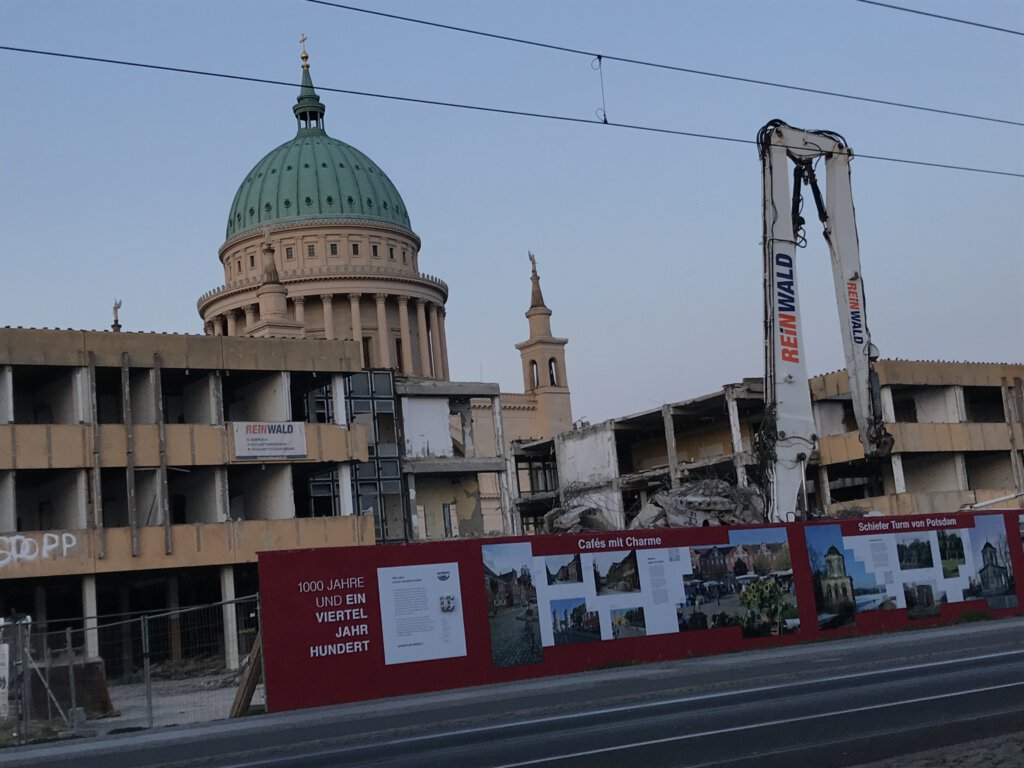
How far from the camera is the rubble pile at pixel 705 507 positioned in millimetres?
51000

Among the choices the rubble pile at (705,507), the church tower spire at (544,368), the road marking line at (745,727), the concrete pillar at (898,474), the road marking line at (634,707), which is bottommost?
the road marking line at (745,727)

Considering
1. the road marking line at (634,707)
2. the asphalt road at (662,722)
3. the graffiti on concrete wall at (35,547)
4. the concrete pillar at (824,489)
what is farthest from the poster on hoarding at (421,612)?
the concrete pillar at (824,489)

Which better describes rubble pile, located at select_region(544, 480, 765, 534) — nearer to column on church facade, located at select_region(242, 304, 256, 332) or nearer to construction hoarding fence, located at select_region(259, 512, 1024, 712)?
construction hoarding fence, located at select_region(259, 512, 1024, 712)

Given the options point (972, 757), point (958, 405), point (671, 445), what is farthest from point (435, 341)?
point (972, 757)

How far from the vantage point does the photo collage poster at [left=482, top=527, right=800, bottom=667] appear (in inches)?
1057

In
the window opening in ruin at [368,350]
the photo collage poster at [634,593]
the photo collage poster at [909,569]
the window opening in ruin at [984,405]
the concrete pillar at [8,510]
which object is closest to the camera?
the photo collage poster at [634,593]

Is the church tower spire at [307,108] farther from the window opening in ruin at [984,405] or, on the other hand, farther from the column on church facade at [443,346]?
the window opening in ruin at [984,405]

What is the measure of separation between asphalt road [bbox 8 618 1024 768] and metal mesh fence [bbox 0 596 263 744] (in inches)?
90.7

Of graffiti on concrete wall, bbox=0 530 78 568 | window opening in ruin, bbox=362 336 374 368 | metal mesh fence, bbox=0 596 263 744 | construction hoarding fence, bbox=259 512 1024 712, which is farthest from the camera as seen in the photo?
window opening in ruin, bbox=362 336 374 368

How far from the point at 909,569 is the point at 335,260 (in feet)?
244

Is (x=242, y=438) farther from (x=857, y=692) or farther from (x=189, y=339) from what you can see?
(x=857, y=692)

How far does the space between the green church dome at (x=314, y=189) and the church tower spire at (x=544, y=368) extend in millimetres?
13449

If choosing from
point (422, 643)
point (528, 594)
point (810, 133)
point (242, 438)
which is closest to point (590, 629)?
point (528, 594)

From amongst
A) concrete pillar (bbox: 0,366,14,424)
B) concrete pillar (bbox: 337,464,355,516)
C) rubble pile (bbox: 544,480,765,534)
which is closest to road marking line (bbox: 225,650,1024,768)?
rubble pile (bbox: 544,480,765,534)
